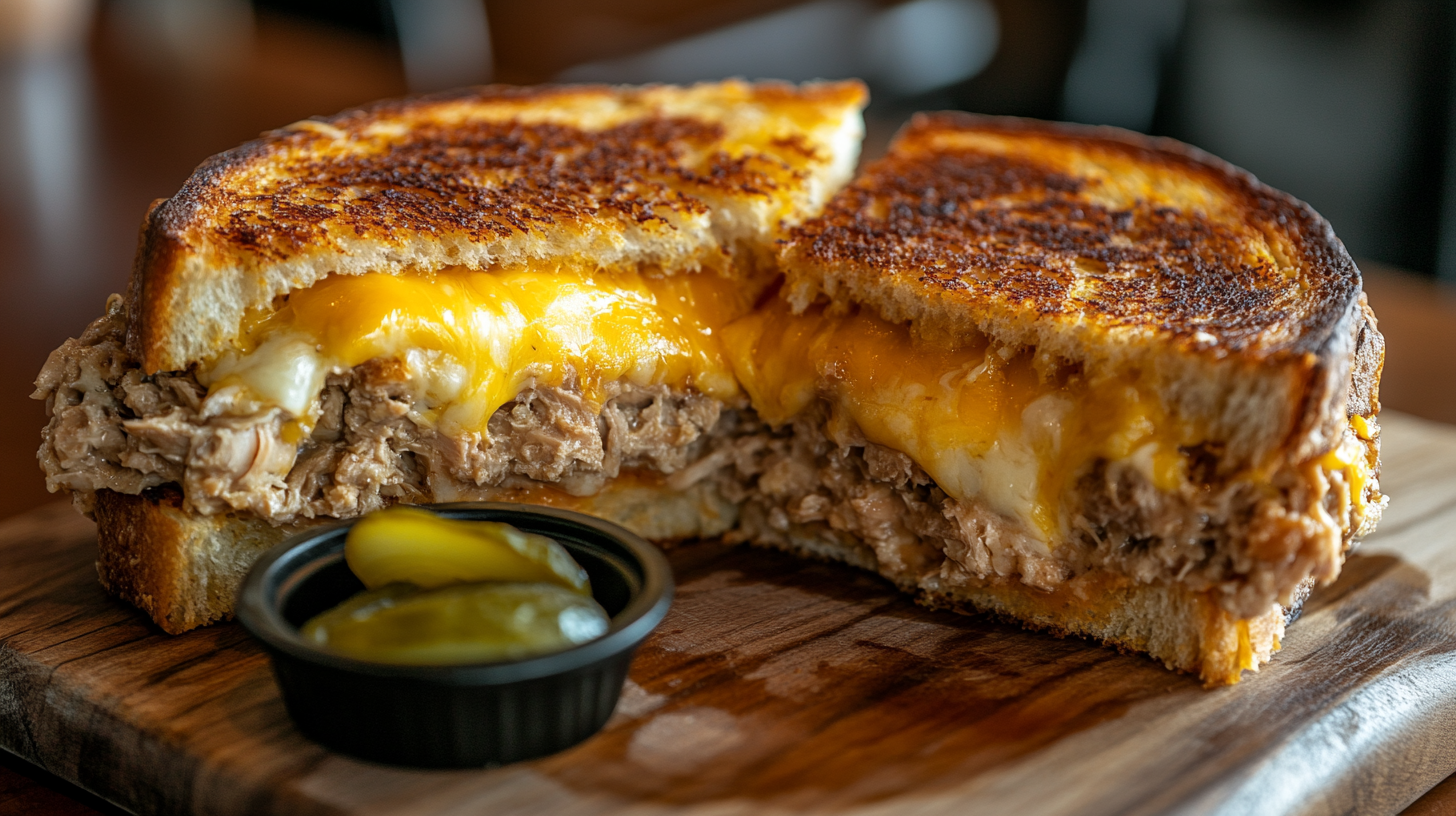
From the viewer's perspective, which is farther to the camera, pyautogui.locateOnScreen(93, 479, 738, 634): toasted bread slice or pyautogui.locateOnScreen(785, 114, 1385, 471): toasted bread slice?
pyautogui.locateOnScreen(93, 479, 738, 634): toasted bread slice

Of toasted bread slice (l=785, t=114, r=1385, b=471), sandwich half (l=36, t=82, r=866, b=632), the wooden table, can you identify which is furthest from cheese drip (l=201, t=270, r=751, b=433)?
the wooden table

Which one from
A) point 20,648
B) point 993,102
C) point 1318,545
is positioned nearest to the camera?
point 1318,545

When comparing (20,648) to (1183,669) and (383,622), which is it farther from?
(1183,669)

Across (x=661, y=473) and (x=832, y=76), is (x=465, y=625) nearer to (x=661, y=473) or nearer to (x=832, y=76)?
(x=661, y=473)

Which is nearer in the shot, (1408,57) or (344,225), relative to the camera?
(344,225)

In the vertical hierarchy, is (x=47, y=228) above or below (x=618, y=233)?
below

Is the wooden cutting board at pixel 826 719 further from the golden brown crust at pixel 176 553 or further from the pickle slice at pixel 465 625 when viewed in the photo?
the pickle slice at pixel 465 625

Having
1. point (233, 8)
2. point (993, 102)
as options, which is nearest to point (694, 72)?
point (993, 102)

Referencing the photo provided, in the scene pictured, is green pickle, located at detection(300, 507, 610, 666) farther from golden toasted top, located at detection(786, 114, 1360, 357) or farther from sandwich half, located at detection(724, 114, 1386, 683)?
golden toasted top, located at detection(786, 114, 1360, 357)
